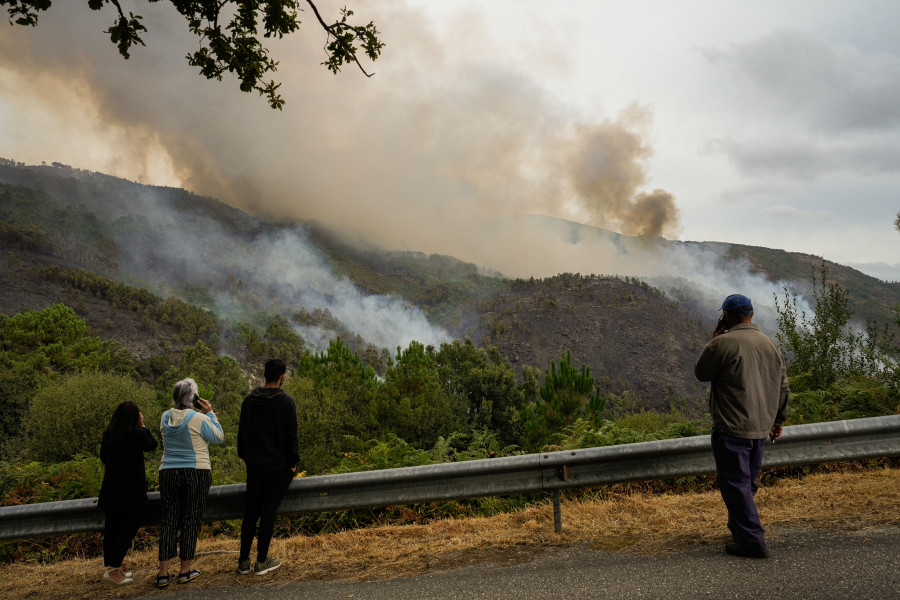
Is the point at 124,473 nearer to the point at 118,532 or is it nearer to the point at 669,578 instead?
the point at 118,532


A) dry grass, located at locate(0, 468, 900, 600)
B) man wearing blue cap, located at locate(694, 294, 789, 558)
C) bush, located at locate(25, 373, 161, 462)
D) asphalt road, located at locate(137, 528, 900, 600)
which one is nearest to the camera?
asphalt road, located at locate(137, 528, 900, 600)

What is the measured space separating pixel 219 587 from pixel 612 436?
14.6 ft

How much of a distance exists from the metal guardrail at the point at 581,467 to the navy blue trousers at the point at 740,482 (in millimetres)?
498

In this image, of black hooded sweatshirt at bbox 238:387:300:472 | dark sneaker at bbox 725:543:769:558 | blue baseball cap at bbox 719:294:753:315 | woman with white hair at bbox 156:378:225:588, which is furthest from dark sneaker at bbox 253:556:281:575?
blue baseball cap at bbox 719:294:753:315

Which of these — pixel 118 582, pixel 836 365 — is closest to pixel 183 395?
pixel 118 582

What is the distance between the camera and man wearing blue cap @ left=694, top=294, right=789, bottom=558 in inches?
148

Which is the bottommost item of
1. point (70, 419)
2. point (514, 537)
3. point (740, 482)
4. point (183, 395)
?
point (70, 419)

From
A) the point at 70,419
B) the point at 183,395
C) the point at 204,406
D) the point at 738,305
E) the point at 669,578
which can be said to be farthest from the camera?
the point at 70,419

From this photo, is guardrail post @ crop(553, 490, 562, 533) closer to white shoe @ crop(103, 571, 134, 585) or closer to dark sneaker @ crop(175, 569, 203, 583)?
dark sneaker @ crop(175, 569, 203, 583)

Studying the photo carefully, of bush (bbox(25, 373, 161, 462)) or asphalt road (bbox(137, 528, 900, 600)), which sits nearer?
asphalt road (bbox(137, 528, 900, 600))

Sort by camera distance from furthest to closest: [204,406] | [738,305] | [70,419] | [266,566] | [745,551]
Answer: [70,419] < [204,406] < [266,566] < [738,305] < [745,551]

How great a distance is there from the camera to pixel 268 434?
4531mm

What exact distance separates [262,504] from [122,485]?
132cm

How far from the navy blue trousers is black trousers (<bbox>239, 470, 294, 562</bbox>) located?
3.42 metres
